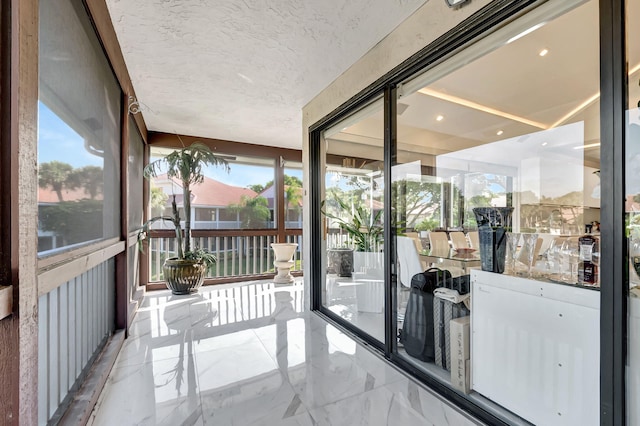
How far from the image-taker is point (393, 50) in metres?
2.14

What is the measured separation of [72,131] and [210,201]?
3379 millimetres

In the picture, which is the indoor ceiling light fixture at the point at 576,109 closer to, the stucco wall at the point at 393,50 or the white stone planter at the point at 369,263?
the stucco wall at the point at 393,50

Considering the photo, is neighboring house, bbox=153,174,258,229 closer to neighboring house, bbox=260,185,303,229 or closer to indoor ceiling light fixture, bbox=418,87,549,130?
neighboring house, bbox=260,185,303,229

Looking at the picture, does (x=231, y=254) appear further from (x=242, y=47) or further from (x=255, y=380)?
(x=242, y=47)

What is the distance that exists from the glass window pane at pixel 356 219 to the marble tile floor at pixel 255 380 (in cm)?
37

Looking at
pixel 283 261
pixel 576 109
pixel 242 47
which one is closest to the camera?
pixel 576 109

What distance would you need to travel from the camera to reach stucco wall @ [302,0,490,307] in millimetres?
1730

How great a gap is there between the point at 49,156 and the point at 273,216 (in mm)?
4075

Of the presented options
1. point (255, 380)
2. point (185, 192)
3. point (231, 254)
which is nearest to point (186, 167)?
point (185, 192)

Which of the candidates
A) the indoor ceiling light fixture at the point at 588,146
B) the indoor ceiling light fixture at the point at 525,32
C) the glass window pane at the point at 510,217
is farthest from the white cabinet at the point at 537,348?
the indoor ceiling light fixture at the point at 525,32

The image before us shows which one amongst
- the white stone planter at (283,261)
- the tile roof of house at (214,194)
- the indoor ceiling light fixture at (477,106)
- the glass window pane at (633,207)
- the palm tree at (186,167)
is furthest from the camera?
the white stone planter at (283,261)

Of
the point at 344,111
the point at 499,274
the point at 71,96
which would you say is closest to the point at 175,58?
the point at 71,96

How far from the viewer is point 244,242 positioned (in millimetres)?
5145

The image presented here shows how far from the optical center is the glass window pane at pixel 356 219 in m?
2.68
